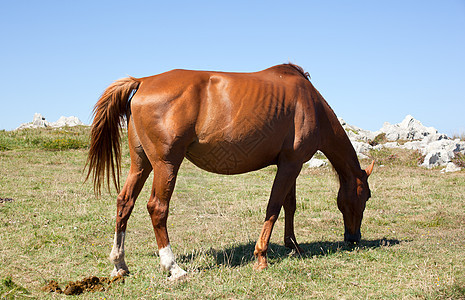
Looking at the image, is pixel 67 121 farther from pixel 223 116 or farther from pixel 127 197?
pixel 223 116

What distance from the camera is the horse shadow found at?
5801 mm

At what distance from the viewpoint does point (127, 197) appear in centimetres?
546

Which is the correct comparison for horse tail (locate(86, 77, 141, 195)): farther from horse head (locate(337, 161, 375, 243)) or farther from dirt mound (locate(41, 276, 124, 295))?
horse head (locate(337, 161, 375, 243))

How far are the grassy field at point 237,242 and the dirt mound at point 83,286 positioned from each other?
0.10 meters

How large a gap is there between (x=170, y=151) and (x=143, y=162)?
28.8 inches

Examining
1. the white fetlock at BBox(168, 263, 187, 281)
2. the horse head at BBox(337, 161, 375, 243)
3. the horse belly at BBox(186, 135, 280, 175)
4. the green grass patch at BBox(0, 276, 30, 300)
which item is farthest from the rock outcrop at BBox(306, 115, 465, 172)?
the green grass patch at BBox(0, 276, 30, 300)

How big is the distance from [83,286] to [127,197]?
1.27 metres

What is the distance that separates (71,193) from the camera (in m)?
10.9

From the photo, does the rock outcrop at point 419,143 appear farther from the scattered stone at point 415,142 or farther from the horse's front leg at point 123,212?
the horse's front leg at point 123,212

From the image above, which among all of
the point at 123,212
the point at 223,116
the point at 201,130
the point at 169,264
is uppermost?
the point at 223,116

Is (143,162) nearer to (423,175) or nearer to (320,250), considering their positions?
(320,250)

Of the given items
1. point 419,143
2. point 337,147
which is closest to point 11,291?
point 337,147

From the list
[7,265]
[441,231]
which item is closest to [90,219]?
[7,265]

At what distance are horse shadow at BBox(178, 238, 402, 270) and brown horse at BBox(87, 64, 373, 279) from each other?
50 cm
